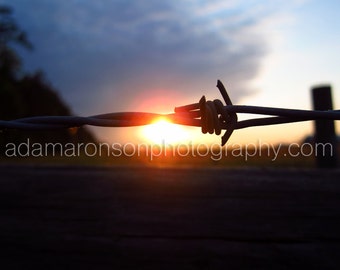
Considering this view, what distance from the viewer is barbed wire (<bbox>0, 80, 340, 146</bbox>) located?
1198 millimetres

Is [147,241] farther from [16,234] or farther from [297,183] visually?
[297,183]

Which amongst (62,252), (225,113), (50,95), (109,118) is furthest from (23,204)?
(50,95)

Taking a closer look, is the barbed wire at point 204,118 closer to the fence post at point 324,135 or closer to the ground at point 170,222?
the ground at point 170,222

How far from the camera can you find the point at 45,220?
132 centimetres

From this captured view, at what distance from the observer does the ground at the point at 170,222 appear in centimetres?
120

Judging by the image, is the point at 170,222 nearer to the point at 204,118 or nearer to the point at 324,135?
the point at 204,118

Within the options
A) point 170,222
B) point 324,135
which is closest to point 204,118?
point 170,222

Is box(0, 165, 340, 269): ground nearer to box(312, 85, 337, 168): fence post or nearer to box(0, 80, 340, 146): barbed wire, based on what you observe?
box(0, 80, 340, 146): barbed wire

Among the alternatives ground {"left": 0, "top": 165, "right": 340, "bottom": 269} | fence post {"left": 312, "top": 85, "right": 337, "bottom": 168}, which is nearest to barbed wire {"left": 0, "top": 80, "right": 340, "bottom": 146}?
ground {"left": 0, "top": 165, "right": 340, "bottom": 269}

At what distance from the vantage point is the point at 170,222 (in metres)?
1.32

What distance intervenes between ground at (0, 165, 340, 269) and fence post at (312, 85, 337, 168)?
1188mm

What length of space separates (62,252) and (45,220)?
A: 0.50 feet

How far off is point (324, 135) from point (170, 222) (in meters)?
1.87

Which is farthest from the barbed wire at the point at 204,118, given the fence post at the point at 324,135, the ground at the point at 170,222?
the fence post at the point at 324,135
